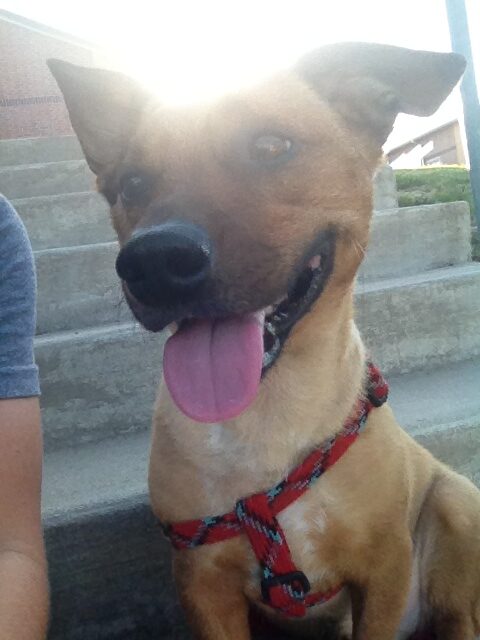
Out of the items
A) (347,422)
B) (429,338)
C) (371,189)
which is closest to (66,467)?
(347,422)

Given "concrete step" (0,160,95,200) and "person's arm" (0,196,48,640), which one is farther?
"concrete step" (0,160,95,200)

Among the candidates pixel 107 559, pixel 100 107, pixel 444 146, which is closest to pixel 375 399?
pixel 107 559

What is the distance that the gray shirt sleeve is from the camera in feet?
4.85

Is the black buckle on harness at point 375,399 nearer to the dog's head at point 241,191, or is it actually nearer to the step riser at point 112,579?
the dog's head at point 241,191

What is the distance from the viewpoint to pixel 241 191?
140 cm

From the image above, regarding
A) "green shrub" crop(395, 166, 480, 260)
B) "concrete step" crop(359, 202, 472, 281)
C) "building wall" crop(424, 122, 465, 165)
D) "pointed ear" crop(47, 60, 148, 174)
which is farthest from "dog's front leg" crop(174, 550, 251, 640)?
"building wall" crop(424, 122, 465, 165)

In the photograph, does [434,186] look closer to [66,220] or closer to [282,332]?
[66,220]

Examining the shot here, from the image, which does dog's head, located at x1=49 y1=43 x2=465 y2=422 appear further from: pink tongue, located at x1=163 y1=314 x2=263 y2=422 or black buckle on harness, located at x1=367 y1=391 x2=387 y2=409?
black buckle on harness, located at x1=367 y1=391 x2=387 y2=409

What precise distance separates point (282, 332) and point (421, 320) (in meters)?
1.47

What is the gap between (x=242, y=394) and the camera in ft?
4.36

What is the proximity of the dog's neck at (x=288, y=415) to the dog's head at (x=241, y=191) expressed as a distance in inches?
3.8

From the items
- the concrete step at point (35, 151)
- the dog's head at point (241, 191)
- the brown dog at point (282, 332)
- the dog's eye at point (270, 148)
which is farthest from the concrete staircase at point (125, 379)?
the concrete step at point (35, 151)

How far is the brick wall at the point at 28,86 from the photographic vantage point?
38.9ft

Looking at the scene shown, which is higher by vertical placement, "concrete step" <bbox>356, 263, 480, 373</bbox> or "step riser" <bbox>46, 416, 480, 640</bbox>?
"concrete step" <bbox>356, 263, 480, 373</bbox>
